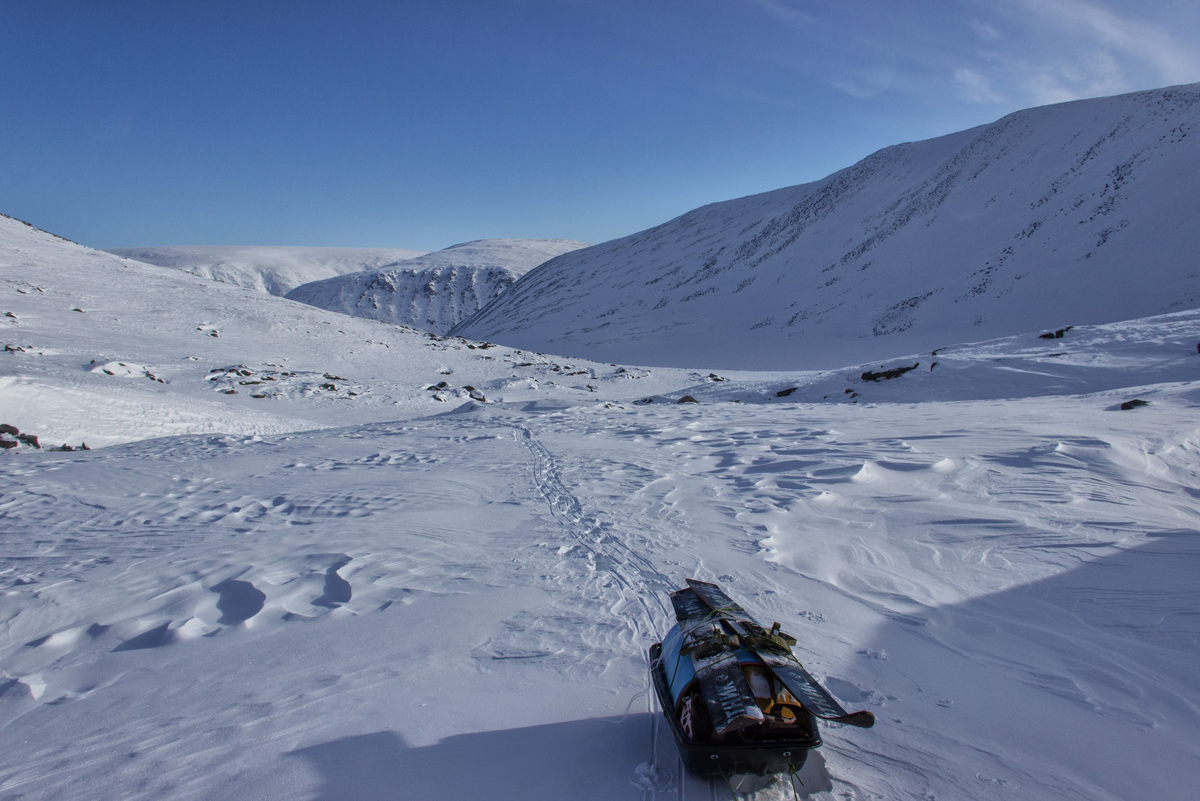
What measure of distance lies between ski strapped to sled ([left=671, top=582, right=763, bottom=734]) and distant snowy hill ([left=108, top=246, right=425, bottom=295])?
5752 inches

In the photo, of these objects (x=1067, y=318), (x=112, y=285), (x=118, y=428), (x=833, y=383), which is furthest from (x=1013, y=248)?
(x=112, y=285)

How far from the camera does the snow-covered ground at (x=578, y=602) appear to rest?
2.45 meters

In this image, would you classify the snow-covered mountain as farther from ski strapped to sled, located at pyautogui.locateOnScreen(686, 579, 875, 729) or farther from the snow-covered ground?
ski strapped to sled, located at pyautogui.locateOnScreen(686, 579, 875, 729)

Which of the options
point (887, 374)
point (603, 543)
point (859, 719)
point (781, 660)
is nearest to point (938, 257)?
point (887, 374)

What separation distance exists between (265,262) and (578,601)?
178030 mm

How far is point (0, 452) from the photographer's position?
938cm

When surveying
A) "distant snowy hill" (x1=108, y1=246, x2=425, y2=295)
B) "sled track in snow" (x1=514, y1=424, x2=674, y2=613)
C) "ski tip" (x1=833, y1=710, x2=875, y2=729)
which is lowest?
"sled track in snow" (x1=514, y1=424, x2=674, y2=613)

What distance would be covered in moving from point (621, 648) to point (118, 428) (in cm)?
1339

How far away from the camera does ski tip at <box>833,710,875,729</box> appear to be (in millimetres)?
2117

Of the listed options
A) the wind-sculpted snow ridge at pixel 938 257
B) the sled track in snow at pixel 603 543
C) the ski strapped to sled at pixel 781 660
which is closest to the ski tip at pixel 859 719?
the ski strapped to sled at pixel 781 660

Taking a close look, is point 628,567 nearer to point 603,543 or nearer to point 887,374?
point 603,543

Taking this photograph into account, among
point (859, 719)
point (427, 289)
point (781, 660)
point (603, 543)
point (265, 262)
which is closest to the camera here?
point (859, 719)

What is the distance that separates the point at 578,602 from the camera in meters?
4.00

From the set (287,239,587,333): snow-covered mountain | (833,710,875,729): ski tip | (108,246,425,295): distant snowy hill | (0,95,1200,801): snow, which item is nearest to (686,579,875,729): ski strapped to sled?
(833,710,875,729): ski tip
